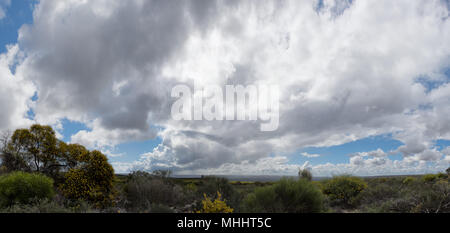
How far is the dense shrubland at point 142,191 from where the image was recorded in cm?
936

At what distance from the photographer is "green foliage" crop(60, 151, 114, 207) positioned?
13.5 metres

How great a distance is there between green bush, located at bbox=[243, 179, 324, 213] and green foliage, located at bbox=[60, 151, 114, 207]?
9.27m

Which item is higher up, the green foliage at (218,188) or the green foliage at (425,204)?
the green foliage at (218,188)

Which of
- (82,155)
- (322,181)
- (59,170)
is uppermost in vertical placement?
(82,155)

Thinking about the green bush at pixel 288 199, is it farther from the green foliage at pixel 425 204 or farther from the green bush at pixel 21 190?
the green bush at pixel 21 190

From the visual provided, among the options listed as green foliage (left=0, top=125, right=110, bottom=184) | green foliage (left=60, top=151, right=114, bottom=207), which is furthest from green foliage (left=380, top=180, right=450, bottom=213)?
green foliage (left=0, top=125, right=110, bottom=184)

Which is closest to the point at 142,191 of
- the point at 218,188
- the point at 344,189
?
the point at 218,188

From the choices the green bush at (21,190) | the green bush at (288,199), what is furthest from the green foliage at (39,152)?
the green bush at (288,199)

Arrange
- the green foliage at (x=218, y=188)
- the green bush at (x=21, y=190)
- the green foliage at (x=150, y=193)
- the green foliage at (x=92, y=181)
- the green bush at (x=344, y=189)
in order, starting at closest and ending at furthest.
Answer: the green bush at (x=21, y=190)
the green foliage at (x=218, y=188)
the green foliage at (x=150, y=193)
the green foliage at (x=92, y=181)
the green bush at (x=344, y=189)

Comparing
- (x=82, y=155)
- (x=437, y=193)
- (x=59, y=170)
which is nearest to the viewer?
(x=437, y=193)
